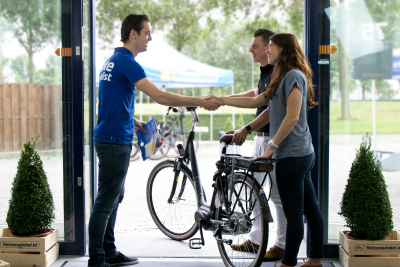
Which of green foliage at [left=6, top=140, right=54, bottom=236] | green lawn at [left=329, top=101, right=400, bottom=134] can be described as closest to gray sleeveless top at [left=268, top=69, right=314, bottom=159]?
green lawn at [left=329, top=101, right=400, bottom=134]

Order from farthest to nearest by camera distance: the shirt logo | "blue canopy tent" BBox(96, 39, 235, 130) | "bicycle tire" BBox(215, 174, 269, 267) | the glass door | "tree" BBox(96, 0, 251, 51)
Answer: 1. "tree" BBox(96, 0, 251, 51)
2. "blue canopy tent" BBox(96, 39, 235, 130)
3. the glass door
4. the shirt logo
5. "bicycle tire" BBox(215, 174, 269, 267)

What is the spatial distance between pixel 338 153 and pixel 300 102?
1.20 meters

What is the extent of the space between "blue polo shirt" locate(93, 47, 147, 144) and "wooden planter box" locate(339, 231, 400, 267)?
5.91 feet

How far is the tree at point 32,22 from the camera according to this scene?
12.4 ft

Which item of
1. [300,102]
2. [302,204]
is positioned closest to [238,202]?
[302,204]

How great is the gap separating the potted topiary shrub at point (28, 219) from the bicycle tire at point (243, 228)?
1.30m

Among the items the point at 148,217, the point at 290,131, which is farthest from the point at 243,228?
the point at 148,217

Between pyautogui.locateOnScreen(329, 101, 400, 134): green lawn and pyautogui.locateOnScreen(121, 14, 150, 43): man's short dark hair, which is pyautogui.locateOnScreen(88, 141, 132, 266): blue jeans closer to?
pyautogui.locateOnScreen(121, 14, 150, 43): man's short dark hair

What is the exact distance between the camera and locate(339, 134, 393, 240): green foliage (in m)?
3.17

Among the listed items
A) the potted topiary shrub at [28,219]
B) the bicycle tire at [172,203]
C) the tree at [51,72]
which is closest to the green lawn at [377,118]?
the bicycle tire at [172,203]

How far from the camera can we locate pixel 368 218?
3.16 metres

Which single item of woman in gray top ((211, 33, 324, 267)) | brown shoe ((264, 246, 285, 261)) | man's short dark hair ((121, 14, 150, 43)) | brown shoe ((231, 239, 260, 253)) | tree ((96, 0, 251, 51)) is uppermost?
tree ((96, 0, 251, 51))

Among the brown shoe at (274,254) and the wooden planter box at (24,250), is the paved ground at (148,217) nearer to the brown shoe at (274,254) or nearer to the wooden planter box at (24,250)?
the brown shoe at (274,254)

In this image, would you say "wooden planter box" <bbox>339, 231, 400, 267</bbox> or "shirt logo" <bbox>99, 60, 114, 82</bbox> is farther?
"wooden planter box" <bbox>339, 231, 400, 267</bbox>
